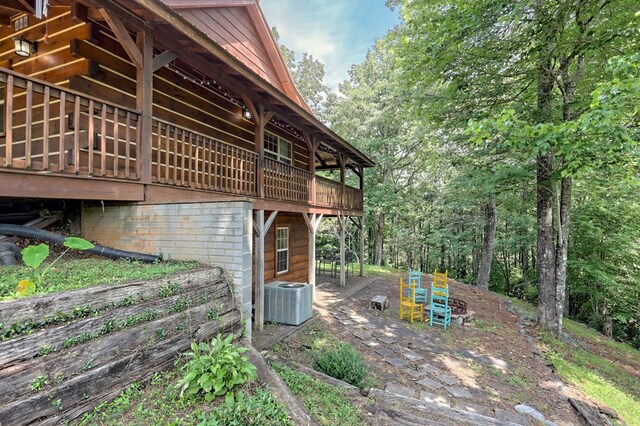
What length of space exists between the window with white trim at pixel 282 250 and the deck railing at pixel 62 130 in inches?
216

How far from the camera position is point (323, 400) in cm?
337

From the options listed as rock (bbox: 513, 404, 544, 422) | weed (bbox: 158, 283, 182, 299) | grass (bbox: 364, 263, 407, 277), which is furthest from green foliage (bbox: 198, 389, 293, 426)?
grass (bbox: 364, 263, 407, 277)

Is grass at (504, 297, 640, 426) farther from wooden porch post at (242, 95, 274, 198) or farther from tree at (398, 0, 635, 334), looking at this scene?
wooden porch post at (242, 95, 274, 198)

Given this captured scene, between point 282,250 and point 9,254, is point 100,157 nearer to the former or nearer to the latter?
point 9,254

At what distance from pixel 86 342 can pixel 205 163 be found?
11.9 feet

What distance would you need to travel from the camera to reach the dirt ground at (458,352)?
4.72 metres

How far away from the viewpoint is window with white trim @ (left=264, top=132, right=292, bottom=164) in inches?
376

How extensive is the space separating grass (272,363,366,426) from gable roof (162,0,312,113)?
764 centimetres

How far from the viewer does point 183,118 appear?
646 centimetres

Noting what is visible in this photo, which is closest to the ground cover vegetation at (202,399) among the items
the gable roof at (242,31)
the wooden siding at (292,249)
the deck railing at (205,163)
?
the deck railing at (205,163)

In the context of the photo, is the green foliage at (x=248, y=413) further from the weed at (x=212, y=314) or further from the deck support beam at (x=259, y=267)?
the deck support beam at (x=259, y=267)

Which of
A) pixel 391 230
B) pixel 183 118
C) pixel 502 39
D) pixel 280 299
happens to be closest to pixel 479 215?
pixel 391 230

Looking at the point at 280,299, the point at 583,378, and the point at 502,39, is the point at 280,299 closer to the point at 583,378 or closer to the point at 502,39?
the point at 583,378

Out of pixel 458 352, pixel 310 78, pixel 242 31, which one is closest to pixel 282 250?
pixel 458 352
